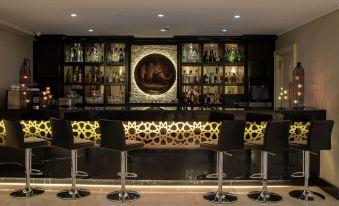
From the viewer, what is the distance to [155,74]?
9.72m

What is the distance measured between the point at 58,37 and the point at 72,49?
56 cm

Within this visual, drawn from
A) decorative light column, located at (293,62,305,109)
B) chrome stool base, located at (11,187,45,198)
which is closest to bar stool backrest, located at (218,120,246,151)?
decorative light column, located at (293,62,305,109)

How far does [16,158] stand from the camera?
21.2 ft

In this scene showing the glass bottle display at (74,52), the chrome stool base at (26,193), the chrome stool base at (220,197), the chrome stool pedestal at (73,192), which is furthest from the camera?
the glass bottle display at (74,52)

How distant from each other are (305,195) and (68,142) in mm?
3310

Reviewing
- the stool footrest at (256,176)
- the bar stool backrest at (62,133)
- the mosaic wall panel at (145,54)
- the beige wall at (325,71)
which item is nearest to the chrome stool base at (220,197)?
the stool footrest at (256,176)

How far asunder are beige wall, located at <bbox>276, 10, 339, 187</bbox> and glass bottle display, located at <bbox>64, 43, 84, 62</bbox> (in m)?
4.92

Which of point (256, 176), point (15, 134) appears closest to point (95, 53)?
point (15, 134)

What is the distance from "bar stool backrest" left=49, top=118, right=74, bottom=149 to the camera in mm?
5391

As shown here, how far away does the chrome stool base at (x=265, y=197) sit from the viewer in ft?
18.5

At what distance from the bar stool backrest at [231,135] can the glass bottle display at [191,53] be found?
450 cm

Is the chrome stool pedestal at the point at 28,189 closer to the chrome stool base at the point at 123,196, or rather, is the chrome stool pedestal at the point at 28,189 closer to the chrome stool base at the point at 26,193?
the chrome stool base at the point at 26,193

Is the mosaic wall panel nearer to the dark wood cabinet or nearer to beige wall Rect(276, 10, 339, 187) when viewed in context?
the dark wood cabinet

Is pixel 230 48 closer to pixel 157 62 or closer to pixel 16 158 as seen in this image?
pixel 157 62
